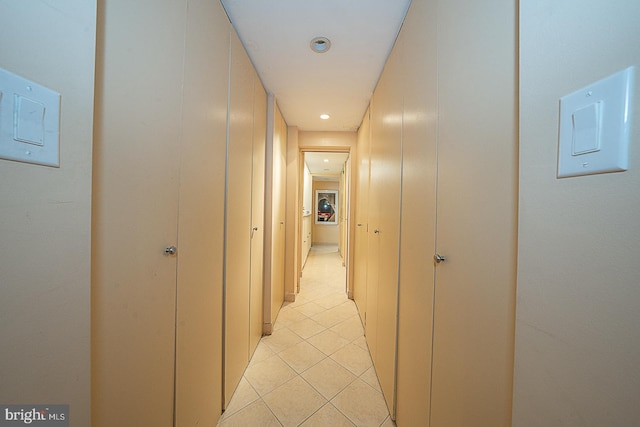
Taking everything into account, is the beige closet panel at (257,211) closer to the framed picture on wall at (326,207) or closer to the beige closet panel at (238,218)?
the beige closet panel at (238,218)

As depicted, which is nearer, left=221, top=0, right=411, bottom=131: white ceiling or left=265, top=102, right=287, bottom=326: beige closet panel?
left=221, top=0, right=411, bottom=131: white ceiling

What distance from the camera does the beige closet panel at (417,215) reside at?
34.8 inches

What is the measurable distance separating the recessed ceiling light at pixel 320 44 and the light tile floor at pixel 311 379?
94.4 inches

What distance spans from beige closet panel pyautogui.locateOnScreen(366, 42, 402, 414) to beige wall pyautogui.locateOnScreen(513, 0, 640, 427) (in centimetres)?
77

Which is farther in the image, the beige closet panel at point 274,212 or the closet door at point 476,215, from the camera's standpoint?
the beige closet panel at point 274,212

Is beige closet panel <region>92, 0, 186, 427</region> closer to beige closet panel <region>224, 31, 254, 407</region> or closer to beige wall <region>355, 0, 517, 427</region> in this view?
beige closet panel <region>224, 31, 254, 407</region>

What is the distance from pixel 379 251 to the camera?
5.36 feet

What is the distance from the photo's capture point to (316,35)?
1.38m

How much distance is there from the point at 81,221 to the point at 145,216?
0.67ft

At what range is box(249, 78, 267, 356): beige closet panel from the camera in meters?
1.75

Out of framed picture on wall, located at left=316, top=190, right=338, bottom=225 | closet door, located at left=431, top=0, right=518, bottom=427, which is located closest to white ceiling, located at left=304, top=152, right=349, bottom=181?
framed picture on wall, located at left=316, top=190, right=338, bottom=225

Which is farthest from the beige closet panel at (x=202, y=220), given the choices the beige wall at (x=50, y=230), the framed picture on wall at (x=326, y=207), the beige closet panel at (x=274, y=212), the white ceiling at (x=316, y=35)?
the framed picture on wall at (x=326, y=207)

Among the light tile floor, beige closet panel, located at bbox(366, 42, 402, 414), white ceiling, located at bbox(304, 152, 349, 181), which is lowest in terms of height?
the light tile floor

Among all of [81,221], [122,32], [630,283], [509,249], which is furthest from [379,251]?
[122,32]
